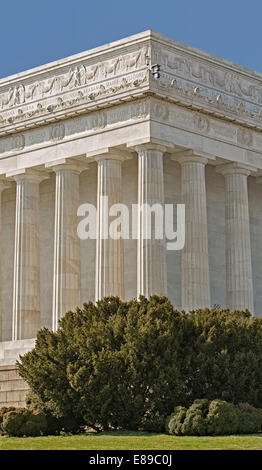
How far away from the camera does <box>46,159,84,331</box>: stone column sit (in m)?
96.2

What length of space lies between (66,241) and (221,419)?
35.9m

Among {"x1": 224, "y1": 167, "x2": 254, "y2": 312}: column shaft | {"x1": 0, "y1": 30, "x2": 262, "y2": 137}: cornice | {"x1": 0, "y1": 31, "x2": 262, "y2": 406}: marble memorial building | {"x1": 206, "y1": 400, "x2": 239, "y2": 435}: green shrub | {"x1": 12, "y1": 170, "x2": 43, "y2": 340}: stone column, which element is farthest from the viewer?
{"x1": 224, "y1": 167, "x2": 254, "y2": 312}: column shaft

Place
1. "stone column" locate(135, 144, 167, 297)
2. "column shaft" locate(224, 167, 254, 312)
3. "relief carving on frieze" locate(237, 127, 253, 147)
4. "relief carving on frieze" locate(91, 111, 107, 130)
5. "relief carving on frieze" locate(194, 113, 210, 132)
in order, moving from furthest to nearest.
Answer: "relief carving on frieze" locate(237, 127, 253, 147) → "column shaft" locate(224, 167, 254, 312) → "relief carving on frieze" locate(194, 113, 210, 132) → "relief carving on frieze" locate(91, 111, 107, 130) → "stone column" locate(135, 144, 167, 297)

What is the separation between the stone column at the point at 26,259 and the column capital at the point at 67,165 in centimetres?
314

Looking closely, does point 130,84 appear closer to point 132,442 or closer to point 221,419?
point 221,419

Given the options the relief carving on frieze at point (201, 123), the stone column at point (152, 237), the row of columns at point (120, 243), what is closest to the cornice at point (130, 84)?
the relief carving on frieze at point (201, 123)

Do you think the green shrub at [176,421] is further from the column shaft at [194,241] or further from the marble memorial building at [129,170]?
the column shaft at [194,241]

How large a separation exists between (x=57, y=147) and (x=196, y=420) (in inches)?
1594

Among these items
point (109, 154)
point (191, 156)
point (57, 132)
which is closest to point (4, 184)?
point (57, 132)

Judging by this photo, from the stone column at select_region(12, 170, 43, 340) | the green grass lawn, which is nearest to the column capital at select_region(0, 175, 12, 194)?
the stone column at select_region(12, 170, 43, 340)

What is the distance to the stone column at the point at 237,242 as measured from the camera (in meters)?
98.9

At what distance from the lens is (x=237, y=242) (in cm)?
9925

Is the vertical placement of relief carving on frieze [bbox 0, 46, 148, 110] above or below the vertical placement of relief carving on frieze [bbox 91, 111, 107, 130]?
above

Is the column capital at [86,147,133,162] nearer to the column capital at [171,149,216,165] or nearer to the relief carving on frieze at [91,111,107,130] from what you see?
the relief carving on frieze at [91,111,107,130]
